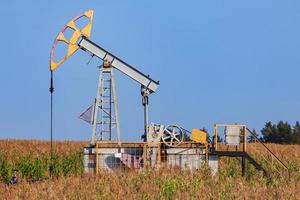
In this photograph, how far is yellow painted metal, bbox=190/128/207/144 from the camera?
2462cm

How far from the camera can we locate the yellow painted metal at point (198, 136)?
24.6 m

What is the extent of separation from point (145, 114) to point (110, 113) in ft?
4.51

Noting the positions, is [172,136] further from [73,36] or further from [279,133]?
[279,133]

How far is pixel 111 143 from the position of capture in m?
24.7

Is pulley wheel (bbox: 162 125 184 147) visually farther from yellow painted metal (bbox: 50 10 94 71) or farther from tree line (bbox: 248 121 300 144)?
tree line (bbox: 248 121 300 144)

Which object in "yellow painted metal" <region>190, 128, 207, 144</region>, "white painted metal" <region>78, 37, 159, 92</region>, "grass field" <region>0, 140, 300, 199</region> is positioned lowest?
"grass field" <region>0, 140, 300, 199</region>

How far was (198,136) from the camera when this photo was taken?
24688mm

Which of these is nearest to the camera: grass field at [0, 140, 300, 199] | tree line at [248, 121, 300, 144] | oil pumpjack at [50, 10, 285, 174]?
grass field at [0, 140, 300, 199]

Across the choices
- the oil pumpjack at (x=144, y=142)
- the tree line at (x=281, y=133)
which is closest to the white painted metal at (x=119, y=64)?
the oil pumpjack at (x=144, y=142)

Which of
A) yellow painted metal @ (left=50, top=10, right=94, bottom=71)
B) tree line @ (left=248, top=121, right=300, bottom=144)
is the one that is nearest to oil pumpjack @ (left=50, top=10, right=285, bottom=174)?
yellow painted metal @ (left=50, top=10, right=94, bottom=71)

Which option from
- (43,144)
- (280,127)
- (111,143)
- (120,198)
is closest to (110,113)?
(111,143)

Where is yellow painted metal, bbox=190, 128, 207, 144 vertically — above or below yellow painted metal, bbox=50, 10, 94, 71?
below

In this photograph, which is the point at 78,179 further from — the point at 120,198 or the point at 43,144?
the point at 43,144

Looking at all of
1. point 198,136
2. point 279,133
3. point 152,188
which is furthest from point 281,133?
point 152,188
